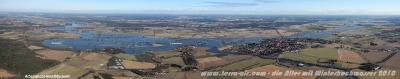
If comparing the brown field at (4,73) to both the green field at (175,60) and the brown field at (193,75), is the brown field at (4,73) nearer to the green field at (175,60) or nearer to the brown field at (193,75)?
the brown field at (193,75)

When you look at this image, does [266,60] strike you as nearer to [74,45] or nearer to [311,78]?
[311,78]

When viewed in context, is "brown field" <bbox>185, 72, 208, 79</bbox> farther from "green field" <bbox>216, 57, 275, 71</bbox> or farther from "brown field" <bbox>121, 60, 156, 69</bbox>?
"brown field" <bbox>121, 60, 156, 69</bbox>

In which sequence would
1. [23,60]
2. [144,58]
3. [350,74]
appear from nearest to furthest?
[350,74]
[23,60]
[144,58]

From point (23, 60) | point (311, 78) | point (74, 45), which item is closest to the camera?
point (311, 78)

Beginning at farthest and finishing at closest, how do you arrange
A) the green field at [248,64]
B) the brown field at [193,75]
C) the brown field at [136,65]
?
the green field at [248,64] → the brown field at [136,65] → the brown field at [193,75]

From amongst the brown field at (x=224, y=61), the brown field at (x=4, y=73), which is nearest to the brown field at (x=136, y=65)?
the brown field at (x=224, y=61)

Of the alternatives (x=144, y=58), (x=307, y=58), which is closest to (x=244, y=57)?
(x=307, y=58)
